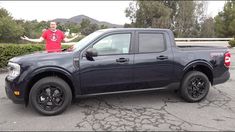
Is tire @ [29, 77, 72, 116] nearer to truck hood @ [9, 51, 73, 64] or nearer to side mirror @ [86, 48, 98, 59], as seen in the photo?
truck hood @ [9, 51, 73, 64]

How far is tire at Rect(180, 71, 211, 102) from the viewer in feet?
17.5

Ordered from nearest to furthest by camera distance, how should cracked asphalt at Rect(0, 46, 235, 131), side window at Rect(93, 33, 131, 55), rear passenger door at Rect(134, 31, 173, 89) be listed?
cracked asphalt at Rect(0, 46, 235, 131) → side window at Rect(93, 33, 131, 55) → rear passenger door at Rect(134, 31, 173, 89)

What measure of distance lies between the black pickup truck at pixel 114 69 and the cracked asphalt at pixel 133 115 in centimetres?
29

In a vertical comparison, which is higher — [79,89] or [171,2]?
[171,2]

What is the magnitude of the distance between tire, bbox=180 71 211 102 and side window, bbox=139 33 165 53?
0.90 m

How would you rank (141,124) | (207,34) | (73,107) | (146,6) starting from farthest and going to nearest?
(207,34) → (146,6) → (73,107) → (141,124)

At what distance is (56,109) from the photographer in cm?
464

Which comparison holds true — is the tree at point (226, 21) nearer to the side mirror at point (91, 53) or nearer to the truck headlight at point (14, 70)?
the side mirror at point (91, 53)

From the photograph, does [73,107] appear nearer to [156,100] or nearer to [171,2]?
[156,100]

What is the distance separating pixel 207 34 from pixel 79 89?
1458 inches

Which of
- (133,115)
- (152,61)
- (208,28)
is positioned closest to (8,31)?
(152,61)

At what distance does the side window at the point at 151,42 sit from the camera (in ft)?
16.7

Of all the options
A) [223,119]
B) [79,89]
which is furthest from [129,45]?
[223,119]

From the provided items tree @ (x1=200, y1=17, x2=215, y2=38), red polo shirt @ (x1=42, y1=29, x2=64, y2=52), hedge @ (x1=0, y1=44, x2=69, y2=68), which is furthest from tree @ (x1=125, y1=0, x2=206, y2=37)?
red polo shirt @ (x1=42, y1=29, x2=64, y2=52)
